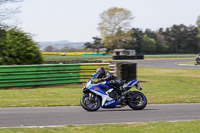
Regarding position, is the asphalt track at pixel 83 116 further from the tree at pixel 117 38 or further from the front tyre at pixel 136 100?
the tree at pixel 117 38

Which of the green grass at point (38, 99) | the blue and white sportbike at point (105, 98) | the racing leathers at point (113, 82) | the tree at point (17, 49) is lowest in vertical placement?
the green grass at point (38, 99)

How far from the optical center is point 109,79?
9.37m

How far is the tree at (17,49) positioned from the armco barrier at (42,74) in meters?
1.97

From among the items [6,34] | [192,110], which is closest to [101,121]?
[192,110]

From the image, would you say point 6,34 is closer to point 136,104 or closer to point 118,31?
point 136,104

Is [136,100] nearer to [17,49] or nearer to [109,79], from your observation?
[109,79]

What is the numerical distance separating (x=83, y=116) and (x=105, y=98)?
1.19 meters

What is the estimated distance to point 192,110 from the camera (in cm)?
961

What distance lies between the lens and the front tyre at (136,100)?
31.4ft

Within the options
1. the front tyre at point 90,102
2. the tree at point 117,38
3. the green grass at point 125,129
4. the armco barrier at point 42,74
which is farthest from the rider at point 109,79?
the tree at point 117,38

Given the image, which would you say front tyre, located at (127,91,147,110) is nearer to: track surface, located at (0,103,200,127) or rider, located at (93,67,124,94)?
track surface, located at (0,103,200,127)

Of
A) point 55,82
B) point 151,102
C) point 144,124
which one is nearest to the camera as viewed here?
point 144,124

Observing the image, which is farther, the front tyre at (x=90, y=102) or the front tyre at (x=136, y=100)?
the front tyre at (x=136, y=100)

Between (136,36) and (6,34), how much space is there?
9913 cm
